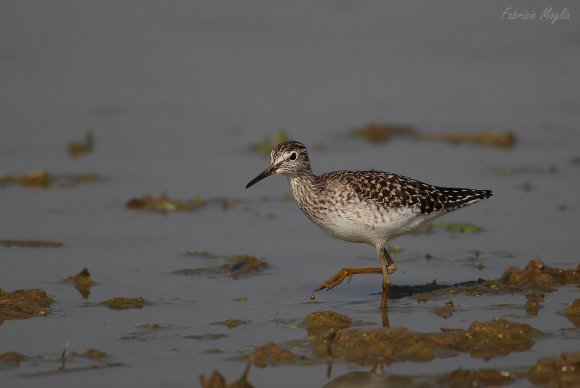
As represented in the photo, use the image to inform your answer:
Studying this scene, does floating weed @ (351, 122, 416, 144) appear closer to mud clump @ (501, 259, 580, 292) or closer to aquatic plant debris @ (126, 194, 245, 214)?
aquatic plant debris @ (126, 194, 245, 214)

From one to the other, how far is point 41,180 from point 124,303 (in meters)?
5.10

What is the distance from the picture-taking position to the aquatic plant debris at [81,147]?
17.1 m

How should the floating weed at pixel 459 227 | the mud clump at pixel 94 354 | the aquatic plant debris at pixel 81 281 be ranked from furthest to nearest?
1. the floating weed at pixel 459 227
2. the aquatic plant debris at pixel 81 281
3. the mud clump at pixel 94 354

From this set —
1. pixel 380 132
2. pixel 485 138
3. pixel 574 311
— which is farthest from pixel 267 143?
pixel 574 311

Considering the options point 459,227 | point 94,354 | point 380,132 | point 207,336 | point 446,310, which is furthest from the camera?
point 380,132

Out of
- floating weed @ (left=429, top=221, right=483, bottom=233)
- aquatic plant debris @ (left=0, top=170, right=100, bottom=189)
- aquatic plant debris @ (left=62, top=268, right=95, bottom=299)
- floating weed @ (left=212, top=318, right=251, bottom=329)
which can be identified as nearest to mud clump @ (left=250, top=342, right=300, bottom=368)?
floating weed @ (left=212, top=318, right=251, bottom=329)

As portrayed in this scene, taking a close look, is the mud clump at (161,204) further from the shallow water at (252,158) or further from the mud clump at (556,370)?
the mud clump at (556,370)

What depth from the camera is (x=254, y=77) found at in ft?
67.1

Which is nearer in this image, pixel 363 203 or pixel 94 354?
pixel 94 354

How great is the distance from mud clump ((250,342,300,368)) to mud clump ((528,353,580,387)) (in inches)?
79.9

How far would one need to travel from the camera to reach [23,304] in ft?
35.4

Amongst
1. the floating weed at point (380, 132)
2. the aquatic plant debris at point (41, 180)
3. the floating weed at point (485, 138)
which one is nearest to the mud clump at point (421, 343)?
the aquatic plant debris at point (41, 180)

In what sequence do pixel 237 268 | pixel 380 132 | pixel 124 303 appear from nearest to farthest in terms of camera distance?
pixel 124 303 < pixel 237 268 < pixel 380 132

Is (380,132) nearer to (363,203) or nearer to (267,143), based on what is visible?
(267,143)
